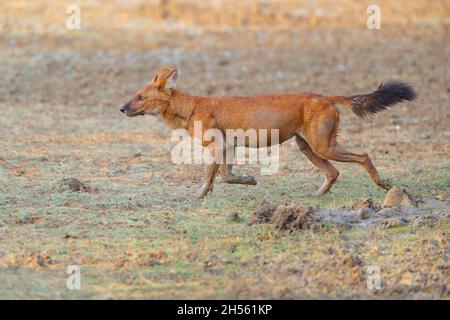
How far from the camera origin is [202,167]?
10.5 meters

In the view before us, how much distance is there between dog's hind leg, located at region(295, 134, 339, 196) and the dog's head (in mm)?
1363

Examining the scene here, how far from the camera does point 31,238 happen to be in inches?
294

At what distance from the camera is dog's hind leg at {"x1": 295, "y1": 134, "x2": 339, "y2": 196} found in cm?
916

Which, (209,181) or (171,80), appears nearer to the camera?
(209,181)

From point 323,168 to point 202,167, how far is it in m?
1.72

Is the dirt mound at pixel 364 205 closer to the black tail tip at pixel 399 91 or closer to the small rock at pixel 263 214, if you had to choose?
the small rock at pixel 263 214

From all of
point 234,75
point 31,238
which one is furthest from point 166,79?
point 234,75

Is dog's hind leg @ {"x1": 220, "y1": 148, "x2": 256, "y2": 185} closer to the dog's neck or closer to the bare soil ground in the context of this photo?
the bare soil ground

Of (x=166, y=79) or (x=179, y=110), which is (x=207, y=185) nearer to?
(x=179, y=110)

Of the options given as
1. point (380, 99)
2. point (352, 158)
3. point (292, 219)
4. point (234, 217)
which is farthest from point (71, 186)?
point (380, 99)

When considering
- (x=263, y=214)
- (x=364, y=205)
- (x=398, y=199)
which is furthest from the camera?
(x=398, y=199)

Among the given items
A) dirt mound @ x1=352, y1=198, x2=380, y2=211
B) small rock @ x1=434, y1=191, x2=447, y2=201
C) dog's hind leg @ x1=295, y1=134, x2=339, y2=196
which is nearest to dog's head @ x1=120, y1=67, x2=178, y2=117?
dog's hind leg @ x1=295, y1=134, x2=339, y2=196

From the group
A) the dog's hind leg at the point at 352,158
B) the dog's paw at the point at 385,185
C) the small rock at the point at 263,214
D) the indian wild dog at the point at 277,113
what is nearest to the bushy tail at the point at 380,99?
the indian wild dog at the point at 277,113

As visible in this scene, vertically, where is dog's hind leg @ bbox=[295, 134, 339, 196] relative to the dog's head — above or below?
below
